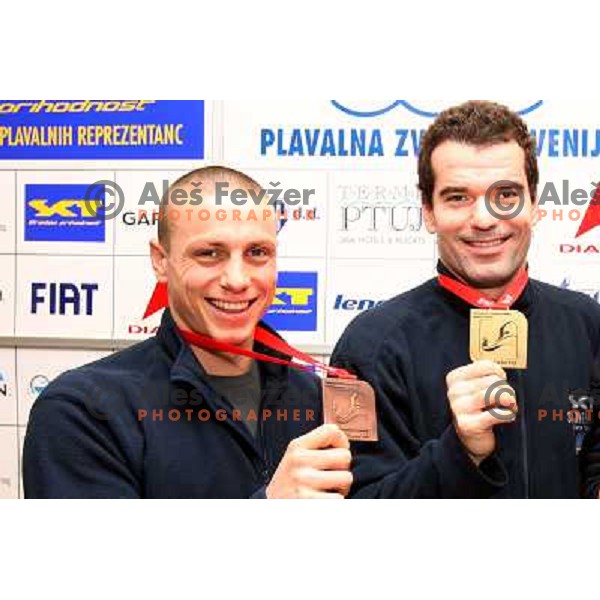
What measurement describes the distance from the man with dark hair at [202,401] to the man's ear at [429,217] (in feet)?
0.99

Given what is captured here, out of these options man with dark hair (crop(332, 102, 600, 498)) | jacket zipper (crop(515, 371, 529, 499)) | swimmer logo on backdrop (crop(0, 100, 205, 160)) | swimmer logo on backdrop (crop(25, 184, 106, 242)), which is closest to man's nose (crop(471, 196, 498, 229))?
man with dark hair (crop(332, 102, 600, 498))

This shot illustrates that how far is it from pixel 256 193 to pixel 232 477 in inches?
22.2

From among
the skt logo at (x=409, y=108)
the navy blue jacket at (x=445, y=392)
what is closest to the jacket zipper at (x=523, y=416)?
the navy blue jacket at (x=445, y=392)

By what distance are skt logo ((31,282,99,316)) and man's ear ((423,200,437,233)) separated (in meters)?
0.68

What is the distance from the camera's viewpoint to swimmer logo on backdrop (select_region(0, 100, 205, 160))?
1.90 m

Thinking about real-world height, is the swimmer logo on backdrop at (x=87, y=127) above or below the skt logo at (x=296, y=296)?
above

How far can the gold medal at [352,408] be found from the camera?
1.85 m

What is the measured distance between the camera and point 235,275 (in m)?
1.84

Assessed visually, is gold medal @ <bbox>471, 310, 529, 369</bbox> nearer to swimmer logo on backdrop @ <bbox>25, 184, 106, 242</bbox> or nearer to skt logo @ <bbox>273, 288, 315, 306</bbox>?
skt logo @ <bbox>273, 288, 315, 306</bbox>

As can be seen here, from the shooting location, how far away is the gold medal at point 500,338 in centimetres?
185

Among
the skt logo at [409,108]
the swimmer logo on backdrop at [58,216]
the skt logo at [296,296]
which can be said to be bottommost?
the skt logo at [296,296]

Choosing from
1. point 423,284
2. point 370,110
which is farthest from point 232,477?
point 370,110

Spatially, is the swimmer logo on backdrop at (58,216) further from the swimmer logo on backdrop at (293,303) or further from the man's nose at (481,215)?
the man's nose at (481,215)

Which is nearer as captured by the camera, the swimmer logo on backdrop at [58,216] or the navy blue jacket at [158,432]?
the navy blue jacket at [158,432]
